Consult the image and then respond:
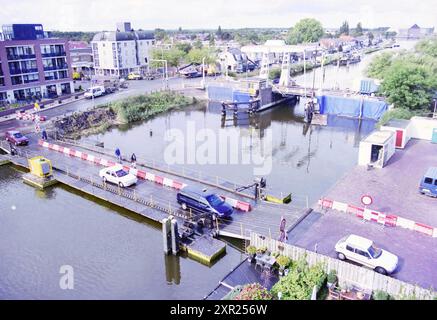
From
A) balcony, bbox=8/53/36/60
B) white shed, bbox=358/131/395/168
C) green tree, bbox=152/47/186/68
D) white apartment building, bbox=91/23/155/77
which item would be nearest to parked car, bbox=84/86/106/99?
balcony, bbox=8/53/36/60

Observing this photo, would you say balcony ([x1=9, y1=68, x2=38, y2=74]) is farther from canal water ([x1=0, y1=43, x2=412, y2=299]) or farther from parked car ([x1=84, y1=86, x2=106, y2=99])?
canal water ([x1=0, y1=43, x2=412, y2=299])

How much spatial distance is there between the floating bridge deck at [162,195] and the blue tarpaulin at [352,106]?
3122 cm

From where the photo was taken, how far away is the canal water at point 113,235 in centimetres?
1866

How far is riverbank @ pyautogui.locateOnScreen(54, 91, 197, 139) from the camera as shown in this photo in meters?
46.8

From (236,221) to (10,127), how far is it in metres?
35.7

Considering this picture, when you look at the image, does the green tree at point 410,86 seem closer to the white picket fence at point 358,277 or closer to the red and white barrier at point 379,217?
the red and white barrier at point 379,217

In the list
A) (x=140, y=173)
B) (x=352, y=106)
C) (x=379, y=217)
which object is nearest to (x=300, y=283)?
(x=379, y=217)

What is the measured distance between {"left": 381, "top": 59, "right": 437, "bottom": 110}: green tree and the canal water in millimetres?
9399

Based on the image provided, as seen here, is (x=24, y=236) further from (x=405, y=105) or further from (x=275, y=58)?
(x=275, y=58)

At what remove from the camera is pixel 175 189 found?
93.2ft

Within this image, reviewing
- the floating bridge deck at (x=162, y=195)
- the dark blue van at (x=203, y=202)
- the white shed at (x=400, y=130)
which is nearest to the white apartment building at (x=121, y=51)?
the floating bridge deck at (x=162, y=195)

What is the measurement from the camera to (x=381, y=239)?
68.9 ft

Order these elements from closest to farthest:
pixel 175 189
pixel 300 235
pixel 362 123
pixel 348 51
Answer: pixel 300 235 → pixel 175 189 → pixel 362 123 → pixel 348 51

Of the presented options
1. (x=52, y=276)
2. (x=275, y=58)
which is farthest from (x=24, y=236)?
(x=275, y=58)
